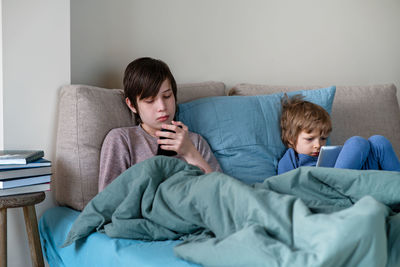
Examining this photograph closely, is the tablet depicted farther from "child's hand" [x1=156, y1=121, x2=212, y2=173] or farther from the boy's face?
the boy's face

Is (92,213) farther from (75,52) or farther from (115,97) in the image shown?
(75,52)

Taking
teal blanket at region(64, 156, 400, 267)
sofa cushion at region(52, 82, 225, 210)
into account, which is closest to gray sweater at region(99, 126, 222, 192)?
sofa cushion at region(52, 82, 225, 210)

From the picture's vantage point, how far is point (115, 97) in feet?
6.01

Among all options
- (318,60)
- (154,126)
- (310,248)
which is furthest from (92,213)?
(318,60)

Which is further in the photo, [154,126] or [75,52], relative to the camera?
[75,52]

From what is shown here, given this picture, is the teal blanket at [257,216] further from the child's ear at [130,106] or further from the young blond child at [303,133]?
the young blond child at [303,133]

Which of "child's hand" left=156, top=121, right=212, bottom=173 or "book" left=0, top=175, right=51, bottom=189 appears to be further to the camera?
"child's hand" left=156, top=121, right=212, bottom=173

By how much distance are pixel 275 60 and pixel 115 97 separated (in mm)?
1220

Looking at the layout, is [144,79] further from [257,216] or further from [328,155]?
[257,216]

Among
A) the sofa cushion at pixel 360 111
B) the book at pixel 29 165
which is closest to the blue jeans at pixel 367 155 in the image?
the sofa cushion at pixel 360 111

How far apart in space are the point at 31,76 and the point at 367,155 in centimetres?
133

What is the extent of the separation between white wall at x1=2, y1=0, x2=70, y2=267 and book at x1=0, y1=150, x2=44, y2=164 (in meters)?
0.12

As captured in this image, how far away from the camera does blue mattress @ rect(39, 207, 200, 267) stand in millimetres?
1102

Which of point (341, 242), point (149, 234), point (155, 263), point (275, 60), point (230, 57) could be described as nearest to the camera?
point (341, 242)
